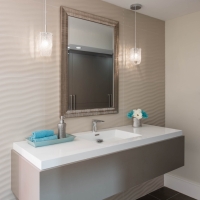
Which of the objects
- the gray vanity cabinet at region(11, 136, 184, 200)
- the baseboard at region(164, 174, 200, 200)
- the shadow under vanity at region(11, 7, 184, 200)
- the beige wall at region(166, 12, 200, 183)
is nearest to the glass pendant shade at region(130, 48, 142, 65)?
the shadow under vanity at region(11, 7, 184, 200)

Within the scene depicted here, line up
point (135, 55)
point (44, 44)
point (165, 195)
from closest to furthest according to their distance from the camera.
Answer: point (44, 44)
point (135, 55)
point (165, 195)

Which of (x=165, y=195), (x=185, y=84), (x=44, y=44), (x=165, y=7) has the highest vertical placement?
(x=165, y=7)

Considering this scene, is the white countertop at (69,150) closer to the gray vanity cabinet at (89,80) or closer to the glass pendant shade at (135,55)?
the gray vanity cabinet at (89,80)

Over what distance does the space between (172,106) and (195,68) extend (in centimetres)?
57

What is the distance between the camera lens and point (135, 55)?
236 centimetres

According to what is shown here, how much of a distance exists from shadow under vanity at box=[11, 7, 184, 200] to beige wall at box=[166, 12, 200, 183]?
61cm

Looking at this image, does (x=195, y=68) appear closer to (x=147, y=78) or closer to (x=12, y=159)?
(x=147, y=78)

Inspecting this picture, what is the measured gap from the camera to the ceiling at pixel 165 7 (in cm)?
223

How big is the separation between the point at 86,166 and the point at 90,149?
0.39ft

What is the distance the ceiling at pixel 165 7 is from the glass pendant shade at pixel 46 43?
0.87 m

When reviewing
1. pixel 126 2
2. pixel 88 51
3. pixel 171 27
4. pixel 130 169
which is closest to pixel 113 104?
pixel 88 51

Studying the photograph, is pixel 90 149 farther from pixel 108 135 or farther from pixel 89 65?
pixel 89 65

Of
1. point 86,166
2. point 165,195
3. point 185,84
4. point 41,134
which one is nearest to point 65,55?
point 41,134

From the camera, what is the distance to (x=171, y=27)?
2.78 m
